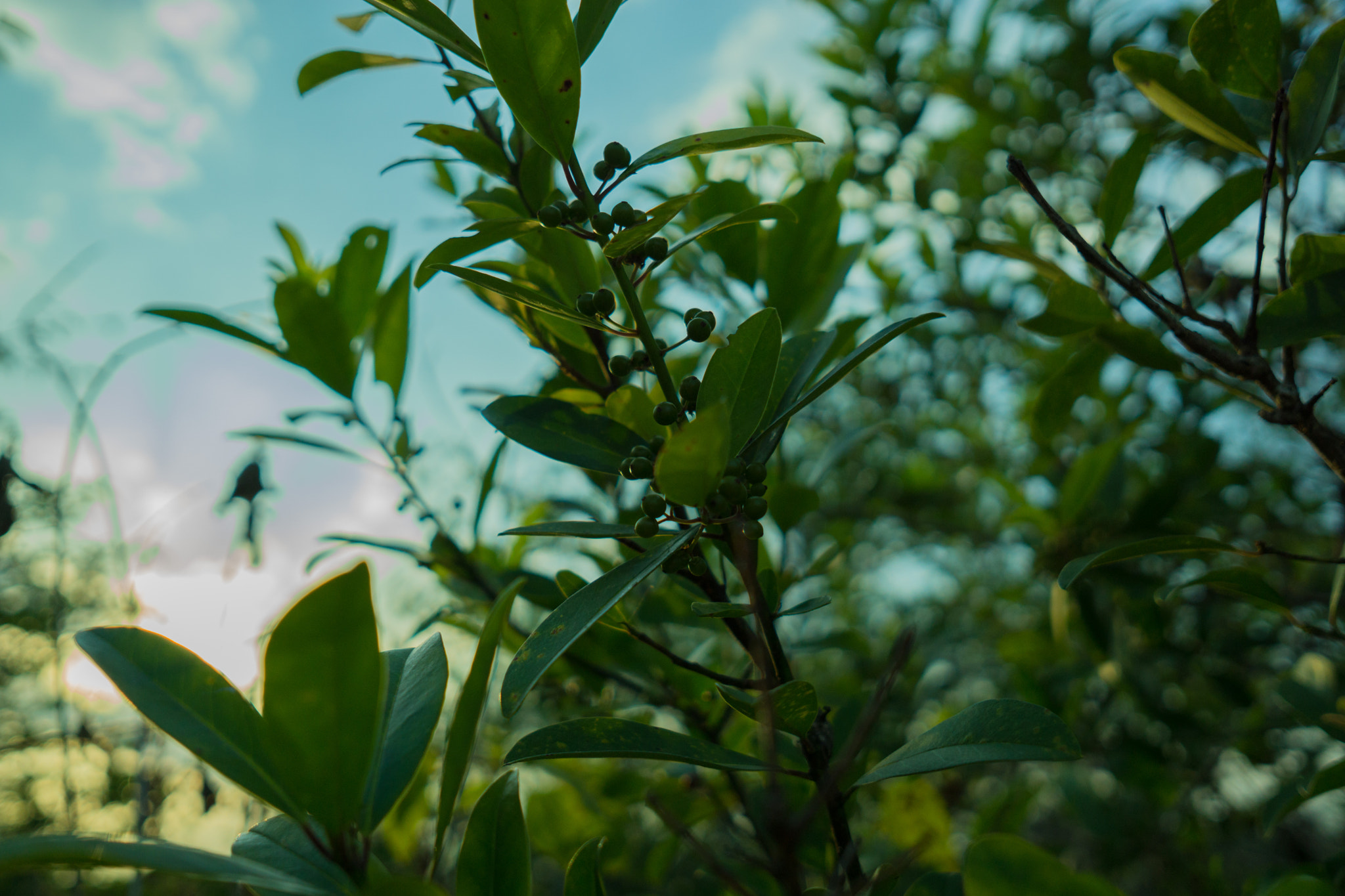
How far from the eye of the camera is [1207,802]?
91.5 inches

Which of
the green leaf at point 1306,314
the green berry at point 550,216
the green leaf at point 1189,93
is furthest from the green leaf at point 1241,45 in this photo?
the green berry at point 550,216

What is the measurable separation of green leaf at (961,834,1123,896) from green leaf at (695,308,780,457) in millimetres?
336

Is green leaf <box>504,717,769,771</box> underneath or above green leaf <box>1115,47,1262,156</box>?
underneath

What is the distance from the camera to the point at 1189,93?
2.58ft

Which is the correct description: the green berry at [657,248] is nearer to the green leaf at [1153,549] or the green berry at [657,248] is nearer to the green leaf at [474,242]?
the green leaf at [474,242]

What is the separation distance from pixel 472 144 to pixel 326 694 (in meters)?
0.55

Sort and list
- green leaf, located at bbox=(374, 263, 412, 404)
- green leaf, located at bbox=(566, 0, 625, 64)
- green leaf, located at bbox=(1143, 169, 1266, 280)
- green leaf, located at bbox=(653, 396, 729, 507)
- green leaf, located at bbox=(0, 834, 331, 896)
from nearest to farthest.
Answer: green leaf, located at bbox=(0, 834, 331, 896), green leaf, located at bbox=(653, 396, 729, 507), green leaf, located at bbox=(566, 0, 625, 64), green leaf, located at bbox=(1143, 169, 1266, 280), green leaf, located at bbox=(374, 263, 412, 404)

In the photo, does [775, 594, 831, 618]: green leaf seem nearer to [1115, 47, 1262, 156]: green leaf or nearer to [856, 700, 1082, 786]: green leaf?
[856, 700, 1082, 786]: green leaf

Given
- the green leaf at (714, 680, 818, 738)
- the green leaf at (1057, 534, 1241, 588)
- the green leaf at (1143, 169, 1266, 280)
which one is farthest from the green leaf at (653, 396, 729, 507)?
the green leaf at (1143, 169, 1266, 280)

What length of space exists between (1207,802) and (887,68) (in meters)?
2.48

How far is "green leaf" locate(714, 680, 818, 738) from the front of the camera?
555mm

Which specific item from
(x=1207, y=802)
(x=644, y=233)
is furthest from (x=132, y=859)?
(x=1207, y=802)

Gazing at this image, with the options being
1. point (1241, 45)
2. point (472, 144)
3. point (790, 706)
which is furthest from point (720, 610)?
point (1241, 45)

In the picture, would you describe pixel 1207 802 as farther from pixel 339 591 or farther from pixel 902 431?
pixel 339 591
